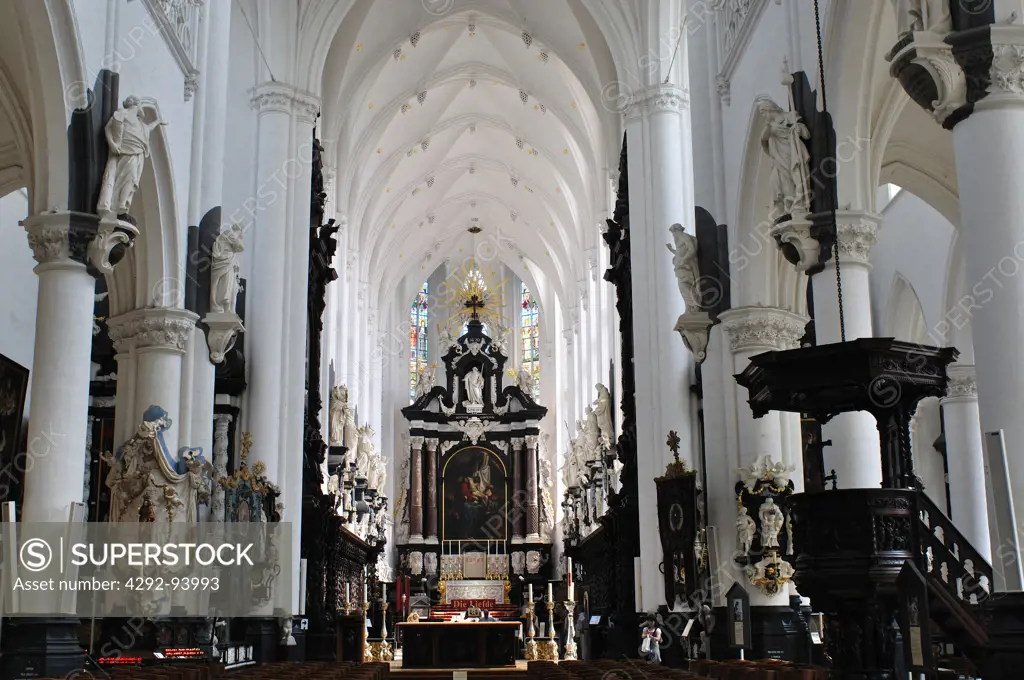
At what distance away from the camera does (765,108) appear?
1148 centimetres

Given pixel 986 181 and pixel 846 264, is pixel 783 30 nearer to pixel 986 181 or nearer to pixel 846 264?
pixel 846 264

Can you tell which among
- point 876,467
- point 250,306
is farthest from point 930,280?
point 250,306

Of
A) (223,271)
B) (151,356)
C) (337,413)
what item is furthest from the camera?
(337,413)

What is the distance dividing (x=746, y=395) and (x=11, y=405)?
10.3 metres

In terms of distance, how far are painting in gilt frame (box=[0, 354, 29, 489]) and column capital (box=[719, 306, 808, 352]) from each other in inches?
394

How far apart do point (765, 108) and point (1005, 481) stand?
5.54 metres

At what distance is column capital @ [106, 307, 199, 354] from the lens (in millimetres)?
13164

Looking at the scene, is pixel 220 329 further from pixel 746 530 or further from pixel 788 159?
pixel 788 159

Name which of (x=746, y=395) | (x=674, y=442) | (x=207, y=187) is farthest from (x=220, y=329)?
(x=746, y=395)

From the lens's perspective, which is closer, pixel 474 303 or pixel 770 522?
pixel 770 522

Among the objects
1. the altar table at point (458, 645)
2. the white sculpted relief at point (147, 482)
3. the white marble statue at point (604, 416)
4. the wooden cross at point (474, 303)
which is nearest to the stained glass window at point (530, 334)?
the wooden cross at point (474, 303)

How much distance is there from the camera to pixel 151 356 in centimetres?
1316

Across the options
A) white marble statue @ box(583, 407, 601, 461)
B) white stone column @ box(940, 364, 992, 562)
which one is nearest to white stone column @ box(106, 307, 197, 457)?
white stone column @ box(940, 364, 992, 562)

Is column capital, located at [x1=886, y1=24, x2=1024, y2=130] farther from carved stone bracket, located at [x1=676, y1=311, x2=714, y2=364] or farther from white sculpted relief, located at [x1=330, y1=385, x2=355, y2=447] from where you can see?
white sculpted relief, located at [x1=330, y1=385, x2=355, y2=447]
